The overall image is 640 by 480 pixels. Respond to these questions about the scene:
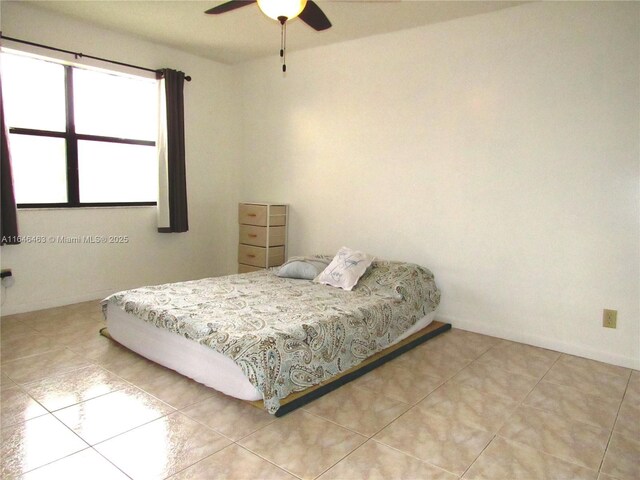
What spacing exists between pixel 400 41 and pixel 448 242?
5.88ft

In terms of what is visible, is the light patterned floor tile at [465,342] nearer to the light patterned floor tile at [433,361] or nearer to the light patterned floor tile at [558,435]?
the light patterned floor tile at [433,361]

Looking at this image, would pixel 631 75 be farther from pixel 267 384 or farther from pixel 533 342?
pixel 267 384

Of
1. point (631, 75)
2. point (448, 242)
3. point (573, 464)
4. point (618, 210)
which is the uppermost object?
point (631, 75)

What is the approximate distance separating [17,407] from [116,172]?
2.63 metres

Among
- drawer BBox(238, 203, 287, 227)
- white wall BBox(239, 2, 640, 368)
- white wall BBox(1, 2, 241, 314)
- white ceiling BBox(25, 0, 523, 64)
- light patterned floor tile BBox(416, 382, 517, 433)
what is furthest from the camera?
drawer BBox(238, 203, 287, 227)

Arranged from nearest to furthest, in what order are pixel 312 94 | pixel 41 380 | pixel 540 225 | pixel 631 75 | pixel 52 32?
pixel 41 380, pixel 631 75, pixel 540 225, pixel 52 32, pixel 312 94

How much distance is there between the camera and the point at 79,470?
1.78m

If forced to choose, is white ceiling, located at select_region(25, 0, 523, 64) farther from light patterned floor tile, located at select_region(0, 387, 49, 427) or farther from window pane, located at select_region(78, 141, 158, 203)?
light patterned floor tile, located at select_region(0, 387, 49, 427)

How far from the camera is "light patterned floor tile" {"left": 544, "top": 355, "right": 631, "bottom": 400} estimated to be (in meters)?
2.64

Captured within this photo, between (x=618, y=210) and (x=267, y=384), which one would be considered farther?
(x=618, y=210)

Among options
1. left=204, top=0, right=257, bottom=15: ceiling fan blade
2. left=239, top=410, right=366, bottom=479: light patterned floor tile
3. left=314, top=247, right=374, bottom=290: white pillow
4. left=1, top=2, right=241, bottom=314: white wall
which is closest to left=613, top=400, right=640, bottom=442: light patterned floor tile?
left=239, top=410, right=366, bottom=479: light patterned floor tile

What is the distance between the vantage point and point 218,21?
3.76 meters

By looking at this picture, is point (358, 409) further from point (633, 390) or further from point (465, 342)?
point (633, 390)

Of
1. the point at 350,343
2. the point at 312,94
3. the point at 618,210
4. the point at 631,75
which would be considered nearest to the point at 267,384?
the point at 350,343
